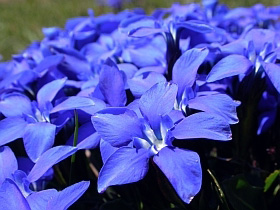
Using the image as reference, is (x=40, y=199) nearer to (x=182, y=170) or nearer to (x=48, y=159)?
(x=48, y=159)

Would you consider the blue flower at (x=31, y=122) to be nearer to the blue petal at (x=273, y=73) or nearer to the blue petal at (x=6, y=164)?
the blue petal at (x=6, y=164)

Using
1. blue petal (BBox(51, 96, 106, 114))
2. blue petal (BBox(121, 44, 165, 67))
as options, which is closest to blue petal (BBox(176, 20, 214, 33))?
blue petal (BBox(121, 44, 165, 67))

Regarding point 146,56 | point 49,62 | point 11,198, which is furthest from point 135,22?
point 11,198

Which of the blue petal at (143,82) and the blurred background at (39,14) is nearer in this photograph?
the blue petal at (143,82)

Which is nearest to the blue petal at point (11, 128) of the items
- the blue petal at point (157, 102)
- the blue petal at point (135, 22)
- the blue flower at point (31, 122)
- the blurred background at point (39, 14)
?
the blue flower at point (31, 122)

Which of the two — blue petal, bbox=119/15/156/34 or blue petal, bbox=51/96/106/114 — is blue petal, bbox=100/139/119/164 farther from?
blue petal, bbox=119/15/156/34
